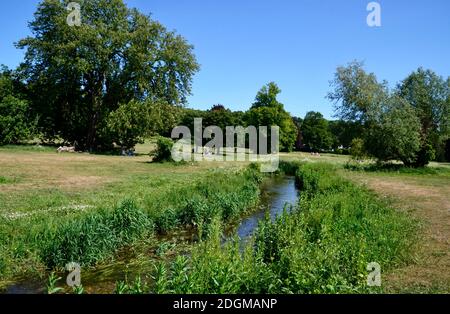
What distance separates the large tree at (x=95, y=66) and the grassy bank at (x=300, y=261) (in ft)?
144

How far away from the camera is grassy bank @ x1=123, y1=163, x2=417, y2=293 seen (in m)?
8.17

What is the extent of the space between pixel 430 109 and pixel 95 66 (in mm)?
42472

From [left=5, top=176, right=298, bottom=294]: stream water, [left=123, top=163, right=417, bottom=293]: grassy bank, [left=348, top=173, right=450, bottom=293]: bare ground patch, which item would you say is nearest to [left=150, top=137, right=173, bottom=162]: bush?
[left=348, top=173, right=450, bottom=293]: bare ground patch

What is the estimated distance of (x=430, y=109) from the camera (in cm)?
4503

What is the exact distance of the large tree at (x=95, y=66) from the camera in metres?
50.5

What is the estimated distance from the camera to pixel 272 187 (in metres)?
31.4

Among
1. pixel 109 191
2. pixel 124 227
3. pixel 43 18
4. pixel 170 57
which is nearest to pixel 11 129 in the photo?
pixel 43 18

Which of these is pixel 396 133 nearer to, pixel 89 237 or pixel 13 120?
pixel 89 237

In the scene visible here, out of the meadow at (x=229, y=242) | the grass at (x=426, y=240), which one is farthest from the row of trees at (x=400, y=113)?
the meadow at (x=229, y=242)

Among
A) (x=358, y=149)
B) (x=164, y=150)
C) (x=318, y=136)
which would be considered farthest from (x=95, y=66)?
(x=318, y=136)

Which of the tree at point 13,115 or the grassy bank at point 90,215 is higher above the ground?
the tree at point 13,115

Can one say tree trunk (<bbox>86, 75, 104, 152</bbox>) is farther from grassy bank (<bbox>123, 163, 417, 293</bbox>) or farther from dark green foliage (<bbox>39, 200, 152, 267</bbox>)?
grassy bank (<bbox>123, 163, 417, 293</bbox>)

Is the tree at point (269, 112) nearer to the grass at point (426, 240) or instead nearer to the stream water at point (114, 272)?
the grass at point (426, 240)
